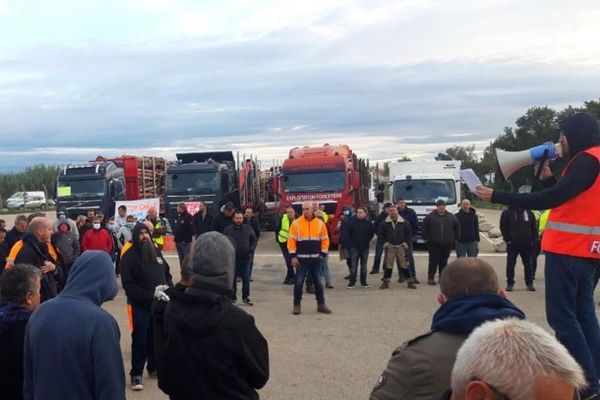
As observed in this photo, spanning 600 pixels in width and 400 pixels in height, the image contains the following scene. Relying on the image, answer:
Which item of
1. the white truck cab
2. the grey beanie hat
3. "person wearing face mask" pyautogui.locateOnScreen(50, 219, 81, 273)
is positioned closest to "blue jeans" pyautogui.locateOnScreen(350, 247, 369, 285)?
"person wearing face mask" pyautogui.locateOnScreen(50, 219, 81, 273)

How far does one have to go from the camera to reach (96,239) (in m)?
12.7

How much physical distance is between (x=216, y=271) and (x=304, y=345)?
16.1 ft

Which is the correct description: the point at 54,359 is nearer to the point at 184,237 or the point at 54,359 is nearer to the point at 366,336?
the point at 366,336

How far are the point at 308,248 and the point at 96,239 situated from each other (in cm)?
492

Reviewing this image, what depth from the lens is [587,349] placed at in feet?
11.7

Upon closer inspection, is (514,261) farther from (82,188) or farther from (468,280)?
(82,188)

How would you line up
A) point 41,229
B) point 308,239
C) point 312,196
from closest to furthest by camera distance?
point 41,229
point 308,239
point 312,196

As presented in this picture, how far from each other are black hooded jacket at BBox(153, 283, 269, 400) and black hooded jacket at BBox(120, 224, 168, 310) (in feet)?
10.8

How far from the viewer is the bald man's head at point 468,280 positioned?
2698 millimetres

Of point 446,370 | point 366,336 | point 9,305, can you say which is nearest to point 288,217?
point 366,336

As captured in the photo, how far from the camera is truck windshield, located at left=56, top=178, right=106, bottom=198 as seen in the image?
72.9 feet

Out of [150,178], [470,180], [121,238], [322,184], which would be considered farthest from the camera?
[150,178]

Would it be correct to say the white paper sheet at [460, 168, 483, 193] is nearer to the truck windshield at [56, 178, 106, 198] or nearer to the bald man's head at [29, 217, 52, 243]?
the bald man's head at [29, 217, 52, 243]

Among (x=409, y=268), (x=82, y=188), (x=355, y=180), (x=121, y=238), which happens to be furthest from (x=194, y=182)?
(x=409, y=268)
